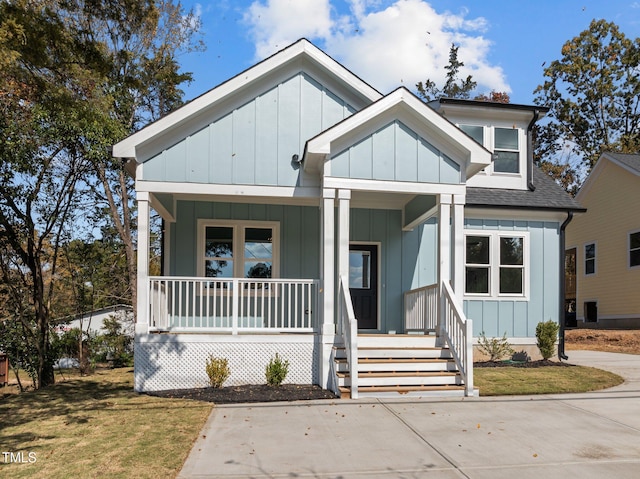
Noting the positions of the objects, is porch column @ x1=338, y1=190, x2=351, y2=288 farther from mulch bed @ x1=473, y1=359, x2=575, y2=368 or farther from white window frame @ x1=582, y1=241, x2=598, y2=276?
white window frame @ x1=582, y1=241, x2=598, y2=276

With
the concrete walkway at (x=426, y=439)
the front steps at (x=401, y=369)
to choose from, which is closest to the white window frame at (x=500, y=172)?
the front steps at (x=401, y=369)

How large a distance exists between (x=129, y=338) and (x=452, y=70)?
27910 millimetres

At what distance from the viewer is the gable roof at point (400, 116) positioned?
8672 mm

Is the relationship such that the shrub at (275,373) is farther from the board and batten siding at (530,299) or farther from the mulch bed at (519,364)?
the board and batten siding at (530,299)

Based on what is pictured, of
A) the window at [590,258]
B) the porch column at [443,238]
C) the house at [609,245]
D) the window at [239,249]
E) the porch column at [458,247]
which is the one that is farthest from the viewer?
the window at [590,258]

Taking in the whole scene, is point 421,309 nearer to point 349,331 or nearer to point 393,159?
point 349,331

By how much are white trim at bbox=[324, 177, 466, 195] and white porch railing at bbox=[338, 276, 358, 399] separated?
5.00 ft

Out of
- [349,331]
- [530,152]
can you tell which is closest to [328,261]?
[349,331]

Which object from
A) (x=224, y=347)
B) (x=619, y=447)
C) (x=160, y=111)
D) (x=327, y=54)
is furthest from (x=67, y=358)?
(x=619, y=447)

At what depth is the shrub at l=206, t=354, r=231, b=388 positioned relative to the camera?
866 centimetres

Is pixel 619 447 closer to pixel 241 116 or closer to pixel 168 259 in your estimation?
pixel 241 116

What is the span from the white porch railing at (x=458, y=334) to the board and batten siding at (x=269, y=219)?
10.3ft

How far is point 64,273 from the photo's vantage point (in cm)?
1708

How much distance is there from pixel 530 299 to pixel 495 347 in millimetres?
1451
